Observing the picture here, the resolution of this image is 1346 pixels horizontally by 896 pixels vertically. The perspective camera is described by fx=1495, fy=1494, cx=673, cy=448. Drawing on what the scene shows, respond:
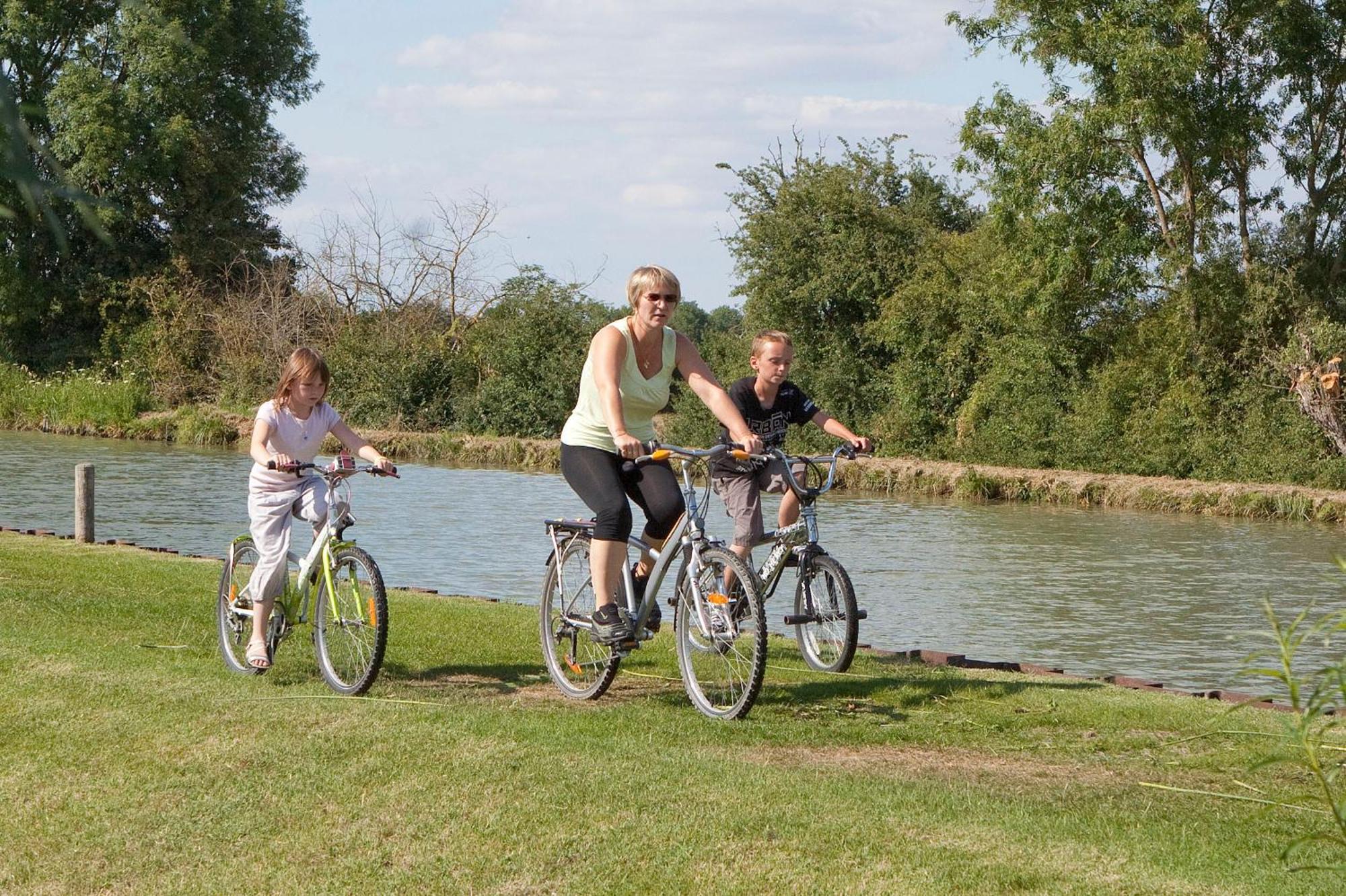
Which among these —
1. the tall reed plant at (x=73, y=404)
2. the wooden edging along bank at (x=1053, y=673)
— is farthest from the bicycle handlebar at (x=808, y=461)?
the tall reed plant at (x=73, y=404)

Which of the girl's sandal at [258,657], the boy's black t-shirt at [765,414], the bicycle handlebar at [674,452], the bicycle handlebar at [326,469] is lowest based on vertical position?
the girl's sandal at [258,657]

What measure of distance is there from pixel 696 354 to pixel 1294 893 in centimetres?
383

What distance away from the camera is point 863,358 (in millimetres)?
34094

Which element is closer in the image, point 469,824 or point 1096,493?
point 469,824

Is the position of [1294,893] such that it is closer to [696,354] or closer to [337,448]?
[696,354]

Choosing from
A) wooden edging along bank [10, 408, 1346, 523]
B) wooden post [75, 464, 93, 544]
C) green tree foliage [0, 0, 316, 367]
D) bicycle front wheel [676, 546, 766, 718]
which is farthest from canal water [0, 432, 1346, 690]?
green tree foliage [0, 0, 316, 367]

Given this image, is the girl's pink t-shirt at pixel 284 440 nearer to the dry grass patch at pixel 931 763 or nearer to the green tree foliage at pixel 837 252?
the dry grass patch at pixel 931 763

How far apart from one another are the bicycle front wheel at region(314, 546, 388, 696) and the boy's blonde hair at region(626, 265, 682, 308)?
5.79 ft

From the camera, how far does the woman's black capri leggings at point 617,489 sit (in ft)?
22.2

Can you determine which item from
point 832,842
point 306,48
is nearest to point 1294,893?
point 832,842

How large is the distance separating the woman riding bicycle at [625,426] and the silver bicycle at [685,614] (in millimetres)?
97

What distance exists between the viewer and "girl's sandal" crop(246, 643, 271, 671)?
24.5 ft

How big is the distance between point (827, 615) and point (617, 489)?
2.13 metres

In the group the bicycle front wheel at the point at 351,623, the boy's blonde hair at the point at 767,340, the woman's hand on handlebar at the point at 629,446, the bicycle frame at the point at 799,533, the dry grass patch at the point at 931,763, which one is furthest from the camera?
the boy's blonde hair at the point at 767,340
